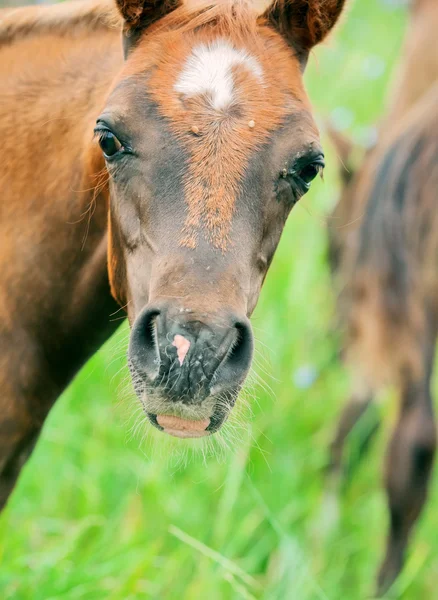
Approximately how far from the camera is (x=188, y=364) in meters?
1.90

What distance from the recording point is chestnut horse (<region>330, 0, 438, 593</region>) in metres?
3.82

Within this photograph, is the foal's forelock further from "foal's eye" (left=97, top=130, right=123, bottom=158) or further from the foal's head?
"foal's eye" (left=97, top=130, right=123, bottom=158)

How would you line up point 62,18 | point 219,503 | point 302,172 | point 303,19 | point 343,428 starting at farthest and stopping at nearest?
1. point 343,428
2. point 219,503
3. point 62,18
4. point 303,19
5. point 302,172

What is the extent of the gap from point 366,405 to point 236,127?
2.85 m

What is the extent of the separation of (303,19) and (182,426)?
1215 mm

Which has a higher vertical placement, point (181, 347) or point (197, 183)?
point (197, 183)

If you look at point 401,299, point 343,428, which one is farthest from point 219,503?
point 401,299

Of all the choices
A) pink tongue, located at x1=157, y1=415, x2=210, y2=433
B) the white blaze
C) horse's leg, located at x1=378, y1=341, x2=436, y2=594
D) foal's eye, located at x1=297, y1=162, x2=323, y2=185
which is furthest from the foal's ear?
horse's leg, located at x1=378, y1=341, x2=436, y2=594

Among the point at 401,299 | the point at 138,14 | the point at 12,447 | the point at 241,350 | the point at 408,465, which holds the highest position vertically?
the point at 138,14

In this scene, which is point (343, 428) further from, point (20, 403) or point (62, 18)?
point (62, 18)

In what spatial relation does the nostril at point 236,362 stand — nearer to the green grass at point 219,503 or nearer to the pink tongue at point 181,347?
the pink tongue at point 181,347

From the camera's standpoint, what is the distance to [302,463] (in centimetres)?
472

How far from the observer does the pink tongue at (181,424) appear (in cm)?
204

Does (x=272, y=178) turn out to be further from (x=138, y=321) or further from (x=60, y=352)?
(x=60, y=352)
